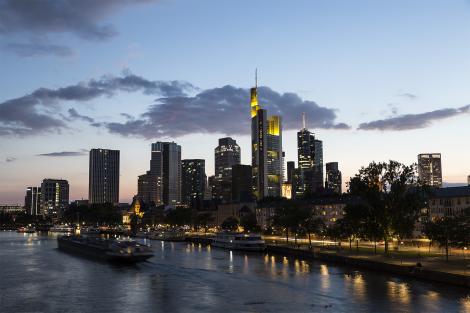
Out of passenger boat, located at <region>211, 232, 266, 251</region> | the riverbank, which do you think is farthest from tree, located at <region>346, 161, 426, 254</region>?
passenger boat, located at <region>211, 232, 266, 251</region>

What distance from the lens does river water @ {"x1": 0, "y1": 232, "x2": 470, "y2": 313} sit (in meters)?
54.8

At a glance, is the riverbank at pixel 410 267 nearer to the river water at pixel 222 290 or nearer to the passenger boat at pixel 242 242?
the river water at pixel 222 290

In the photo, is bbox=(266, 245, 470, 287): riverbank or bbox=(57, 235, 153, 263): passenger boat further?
bbox=(57, 235, 153, 263): passenger boat

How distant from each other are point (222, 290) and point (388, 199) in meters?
53.4

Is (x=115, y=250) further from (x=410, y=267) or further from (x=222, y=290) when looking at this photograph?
(x=410, y=267)

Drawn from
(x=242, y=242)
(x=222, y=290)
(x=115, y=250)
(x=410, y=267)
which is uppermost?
(x=410, y=267)

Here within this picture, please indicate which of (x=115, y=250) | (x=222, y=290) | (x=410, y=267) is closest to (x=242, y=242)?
(x=115, y=250)

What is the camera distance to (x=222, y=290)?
66625 millimetres

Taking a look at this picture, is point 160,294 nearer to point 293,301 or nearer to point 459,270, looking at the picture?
point 293,301

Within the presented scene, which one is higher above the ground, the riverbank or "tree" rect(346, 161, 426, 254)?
"tree" rect(346, 161, 426, 254)

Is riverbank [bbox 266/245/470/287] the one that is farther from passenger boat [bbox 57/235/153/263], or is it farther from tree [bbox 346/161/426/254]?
passenger boat [bbox 57/235/153/263]

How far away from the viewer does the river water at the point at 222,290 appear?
5478cm

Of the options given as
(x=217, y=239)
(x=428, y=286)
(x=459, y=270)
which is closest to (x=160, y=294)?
(x=428, y=286)

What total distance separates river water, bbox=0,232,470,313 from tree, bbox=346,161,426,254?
17933 millimetres
